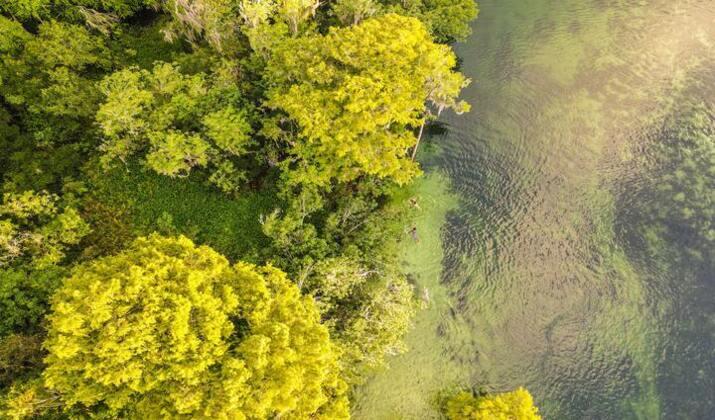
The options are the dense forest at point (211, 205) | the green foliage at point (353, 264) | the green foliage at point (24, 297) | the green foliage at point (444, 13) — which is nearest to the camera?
the dense forest at point (211, 205)

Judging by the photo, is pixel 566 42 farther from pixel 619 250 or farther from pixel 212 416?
pixel 212 416

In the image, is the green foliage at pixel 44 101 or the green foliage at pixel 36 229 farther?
the green foliage at pixel 44 101

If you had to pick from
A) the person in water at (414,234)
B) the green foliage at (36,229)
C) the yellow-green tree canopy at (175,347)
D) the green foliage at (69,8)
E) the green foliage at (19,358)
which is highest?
the green foliage at (69,8)

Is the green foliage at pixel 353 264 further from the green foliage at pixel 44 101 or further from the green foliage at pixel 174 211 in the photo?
the green foliage at pixel 44 101

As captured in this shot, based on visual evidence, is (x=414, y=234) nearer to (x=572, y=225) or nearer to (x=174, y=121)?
(x=572, y=225)

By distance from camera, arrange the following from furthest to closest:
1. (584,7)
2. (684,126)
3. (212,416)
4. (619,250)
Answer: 1. (584,7)
2. (684,126)
3. (619,250)
4. (212,416)

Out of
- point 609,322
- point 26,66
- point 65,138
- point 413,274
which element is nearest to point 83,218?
point 65,138

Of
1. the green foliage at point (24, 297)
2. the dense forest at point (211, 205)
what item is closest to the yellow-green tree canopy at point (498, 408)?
the dense forest at point (211, 205)
